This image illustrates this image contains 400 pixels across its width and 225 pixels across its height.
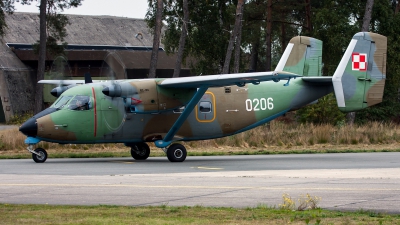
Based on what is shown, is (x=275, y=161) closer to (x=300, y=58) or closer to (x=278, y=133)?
(x=300, y=58)

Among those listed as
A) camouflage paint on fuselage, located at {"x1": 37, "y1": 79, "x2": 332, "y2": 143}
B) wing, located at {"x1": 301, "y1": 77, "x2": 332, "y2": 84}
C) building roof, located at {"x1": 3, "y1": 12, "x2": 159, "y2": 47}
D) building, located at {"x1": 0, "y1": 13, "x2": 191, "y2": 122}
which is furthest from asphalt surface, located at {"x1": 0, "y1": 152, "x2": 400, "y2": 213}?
building roof, located at {"x1": 3, "y1": 12, "x2": 159, "y2": 47}

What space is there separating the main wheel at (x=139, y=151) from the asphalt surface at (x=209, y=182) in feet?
4.24

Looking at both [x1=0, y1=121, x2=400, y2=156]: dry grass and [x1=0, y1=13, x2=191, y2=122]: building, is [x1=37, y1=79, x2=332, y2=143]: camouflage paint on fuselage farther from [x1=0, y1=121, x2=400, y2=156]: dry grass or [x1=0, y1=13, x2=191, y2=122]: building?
[x1=0, y1=13, x2=191, y2=122]: building

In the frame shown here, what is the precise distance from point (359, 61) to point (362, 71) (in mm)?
364

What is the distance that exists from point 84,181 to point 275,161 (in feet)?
26.2

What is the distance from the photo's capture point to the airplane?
68.3 feet

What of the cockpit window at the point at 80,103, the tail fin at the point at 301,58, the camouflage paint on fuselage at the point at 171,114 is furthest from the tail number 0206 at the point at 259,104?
the cockpit window at the point at 80,103

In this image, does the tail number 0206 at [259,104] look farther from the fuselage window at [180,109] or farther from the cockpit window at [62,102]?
the cockpit window at [62,102]

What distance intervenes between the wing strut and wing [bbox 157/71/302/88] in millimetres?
246

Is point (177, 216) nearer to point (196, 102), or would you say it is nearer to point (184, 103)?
point (196, 102)

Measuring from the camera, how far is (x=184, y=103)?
72.1ft

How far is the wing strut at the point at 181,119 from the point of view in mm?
20969

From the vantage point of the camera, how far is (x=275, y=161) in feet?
70.4

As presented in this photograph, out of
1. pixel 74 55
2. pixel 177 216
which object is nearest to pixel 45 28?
pixel 74 55
